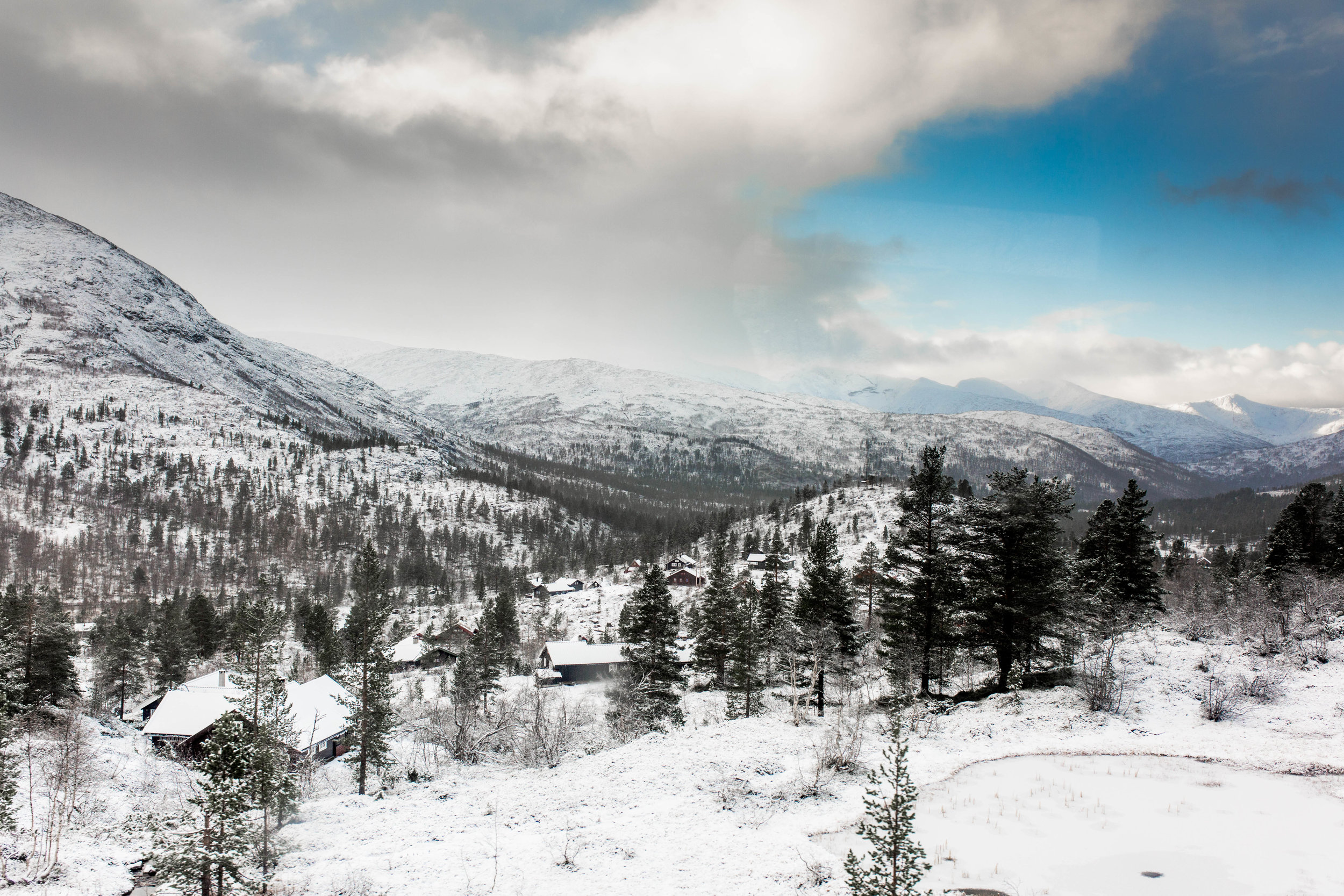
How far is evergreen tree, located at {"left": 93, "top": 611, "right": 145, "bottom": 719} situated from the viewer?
188 ft

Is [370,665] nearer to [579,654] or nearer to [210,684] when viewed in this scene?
[210,684]

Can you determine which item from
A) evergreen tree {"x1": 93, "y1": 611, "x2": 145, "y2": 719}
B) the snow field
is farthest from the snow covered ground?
evergreen tree {"x1": 93, "y1": 611, "x2": 145, "y2": 719}

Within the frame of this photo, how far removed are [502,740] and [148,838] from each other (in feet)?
54.2

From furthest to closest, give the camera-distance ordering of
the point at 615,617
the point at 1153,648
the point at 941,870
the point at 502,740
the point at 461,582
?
the point at 461,582 < the point at 615,617 < the point at 502,740 < the point at 1153,648 < the point at 941,870

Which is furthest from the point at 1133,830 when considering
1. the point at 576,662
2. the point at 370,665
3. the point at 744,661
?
the point at 576,662

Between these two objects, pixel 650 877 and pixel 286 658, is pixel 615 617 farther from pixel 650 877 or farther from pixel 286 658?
pixel 650 877

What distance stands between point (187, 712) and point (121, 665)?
2012cm

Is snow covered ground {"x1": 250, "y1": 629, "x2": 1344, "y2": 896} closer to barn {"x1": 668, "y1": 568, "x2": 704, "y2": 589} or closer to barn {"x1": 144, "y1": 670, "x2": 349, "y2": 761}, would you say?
barn {"x1": 144, "y1": 670, "x2": 349, "y2": 761}

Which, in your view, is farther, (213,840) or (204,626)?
(204,626)

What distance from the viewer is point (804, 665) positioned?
4375 cm

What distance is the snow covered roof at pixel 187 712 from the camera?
44625 mm

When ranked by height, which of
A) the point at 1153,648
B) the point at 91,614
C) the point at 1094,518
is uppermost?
the point at 1094,518

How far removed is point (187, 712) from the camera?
4625 cm

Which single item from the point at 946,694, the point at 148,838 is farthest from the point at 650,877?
the point at 148,838
